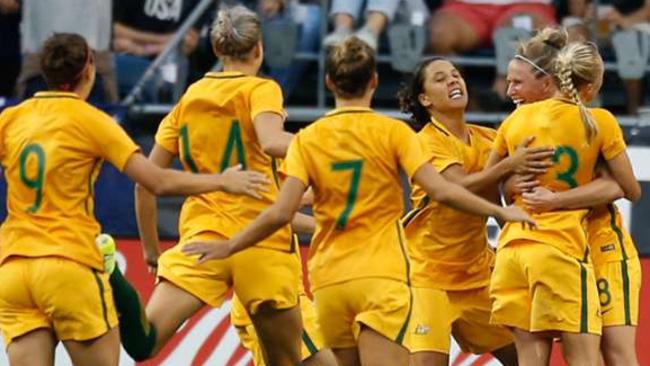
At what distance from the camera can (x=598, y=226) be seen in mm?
9844

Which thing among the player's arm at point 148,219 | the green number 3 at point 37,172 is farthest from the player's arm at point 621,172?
the green number 3 at point 37,172

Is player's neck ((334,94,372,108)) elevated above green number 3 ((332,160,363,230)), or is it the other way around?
player's neck ((334,94,372,108))

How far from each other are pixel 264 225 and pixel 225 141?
2.59 feet

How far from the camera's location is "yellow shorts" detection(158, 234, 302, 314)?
957 centimetres

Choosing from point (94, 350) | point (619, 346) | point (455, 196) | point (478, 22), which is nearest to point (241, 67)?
point (455, 196)

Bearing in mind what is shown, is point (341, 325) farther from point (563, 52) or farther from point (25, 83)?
point (25, 83)

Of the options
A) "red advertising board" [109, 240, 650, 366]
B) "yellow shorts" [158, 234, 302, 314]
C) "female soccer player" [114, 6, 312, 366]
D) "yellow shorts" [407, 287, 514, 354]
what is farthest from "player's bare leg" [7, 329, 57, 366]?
"red advertising board" [109, 240, 650, 366]

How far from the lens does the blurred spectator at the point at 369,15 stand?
43.7 ft

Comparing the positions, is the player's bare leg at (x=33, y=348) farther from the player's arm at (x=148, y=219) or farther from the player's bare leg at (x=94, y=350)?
the player's arm at (x=148, y=219)

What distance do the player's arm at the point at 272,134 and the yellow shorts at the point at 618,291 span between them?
1.58m

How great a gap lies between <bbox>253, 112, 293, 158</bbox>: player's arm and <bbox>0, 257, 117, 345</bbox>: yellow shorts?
0.91m

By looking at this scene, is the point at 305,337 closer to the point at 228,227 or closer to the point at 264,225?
the point at 228,227

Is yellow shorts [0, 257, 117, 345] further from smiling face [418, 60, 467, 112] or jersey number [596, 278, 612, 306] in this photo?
jersey number [596, 278, 612, 306]

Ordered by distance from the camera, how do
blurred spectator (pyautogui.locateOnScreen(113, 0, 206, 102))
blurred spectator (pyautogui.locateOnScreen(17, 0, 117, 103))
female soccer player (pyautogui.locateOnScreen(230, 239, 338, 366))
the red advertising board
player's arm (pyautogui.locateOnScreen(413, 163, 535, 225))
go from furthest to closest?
blurred spectator (pyautogui.locateOnScreen(113, 0, 206, 102)) < blurred spectator (pyautogui.locateOnScreen(17, 0, 117, 103)) < the red advertising board < female soccer player (pyautogui.locateOnScreen(230, 239, 338, 366)) < player's arm (pyautogui.locateOnScreen(413, 163, 535, 225))
